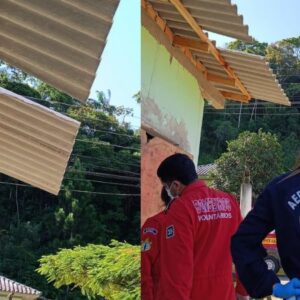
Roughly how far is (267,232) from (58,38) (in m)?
0.71

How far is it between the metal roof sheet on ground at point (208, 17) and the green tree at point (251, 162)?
82 cm

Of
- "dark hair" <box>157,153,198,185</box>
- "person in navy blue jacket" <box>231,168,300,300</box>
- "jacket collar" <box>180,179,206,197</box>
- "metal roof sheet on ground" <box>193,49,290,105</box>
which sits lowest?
"person in navy blue jacket" <box>231,168,300,300</box>

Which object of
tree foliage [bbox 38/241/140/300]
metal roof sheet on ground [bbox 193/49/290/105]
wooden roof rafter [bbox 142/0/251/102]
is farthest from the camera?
metal roof sheet on ground [bbox 193/49/290/105]

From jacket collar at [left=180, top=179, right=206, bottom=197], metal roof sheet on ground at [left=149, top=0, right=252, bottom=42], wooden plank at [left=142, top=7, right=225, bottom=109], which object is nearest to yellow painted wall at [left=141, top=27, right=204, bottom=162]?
wooden plank at [left=142, top=7, right=225, bottom=109]

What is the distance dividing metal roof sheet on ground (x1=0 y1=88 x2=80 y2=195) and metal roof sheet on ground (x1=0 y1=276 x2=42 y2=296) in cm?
25

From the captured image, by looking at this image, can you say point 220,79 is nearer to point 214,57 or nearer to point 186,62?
point 214,57

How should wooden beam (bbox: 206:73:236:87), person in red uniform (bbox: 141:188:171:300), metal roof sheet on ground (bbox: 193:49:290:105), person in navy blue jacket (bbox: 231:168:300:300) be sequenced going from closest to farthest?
person in navy blue jacket (bbox: 231:168:300:300) < person in red uniform (bbox: 141:188:171:300) < metal roof sheet on ground (bbox: 193:49:290:105) < wooden beam (bbox: 206:73:236:87)

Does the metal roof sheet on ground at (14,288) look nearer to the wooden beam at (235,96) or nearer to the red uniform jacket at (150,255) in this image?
the red uniform jacket at (150,255)

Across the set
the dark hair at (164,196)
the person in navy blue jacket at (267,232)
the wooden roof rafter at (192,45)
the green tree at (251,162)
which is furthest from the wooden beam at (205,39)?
the person in navy blue jacket at (267,232)

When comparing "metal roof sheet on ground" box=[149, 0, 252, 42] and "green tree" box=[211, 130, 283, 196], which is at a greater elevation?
"metal roof sheet on ground" box=[149, 0, 252, 42]

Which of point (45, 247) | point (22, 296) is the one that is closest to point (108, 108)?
point (45, 247)

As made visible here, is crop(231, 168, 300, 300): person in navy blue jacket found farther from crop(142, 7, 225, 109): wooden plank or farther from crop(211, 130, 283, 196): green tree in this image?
crop(211, 130, 283, 196): green tree

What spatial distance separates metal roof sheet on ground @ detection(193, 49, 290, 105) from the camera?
311cm

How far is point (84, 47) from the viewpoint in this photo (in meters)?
1.54
